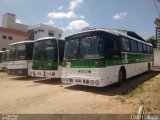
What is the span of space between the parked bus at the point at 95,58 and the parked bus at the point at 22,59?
5.35m

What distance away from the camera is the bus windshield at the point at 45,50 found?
41.7 ft

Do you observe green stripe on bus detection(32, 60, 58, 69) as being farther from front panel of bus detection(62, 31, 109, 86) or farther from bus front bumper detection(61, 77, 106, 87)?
bus front bumper detection(61, 77, 106, 87)

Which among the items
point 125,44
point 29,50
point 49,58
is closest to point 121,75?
point 125,44

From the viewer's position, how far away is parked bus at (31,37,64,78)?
12.6 meters

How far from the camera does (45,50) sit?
13.2 metres

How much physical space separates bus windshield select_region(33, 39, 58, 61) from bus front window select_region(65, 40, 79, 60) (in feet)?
7.00

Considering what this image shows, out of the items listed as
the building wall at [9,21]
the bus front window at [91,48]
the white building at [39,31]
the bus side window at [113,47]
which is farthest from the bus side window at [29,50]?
the white building at [39,31]

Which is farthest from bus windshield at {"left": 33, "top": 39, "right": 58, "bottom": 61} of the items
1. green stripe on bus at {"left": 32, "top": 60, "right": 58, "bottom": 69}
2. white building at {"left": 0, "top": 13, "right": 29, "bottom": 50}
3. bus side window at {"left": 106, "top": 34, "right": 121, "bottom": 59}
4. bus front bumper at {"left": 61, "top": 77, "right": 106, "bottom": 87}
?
white building at {"left": 0, "top": 13, "right": 29, "bottom": 50}

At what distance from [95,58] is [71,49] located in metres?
1.67

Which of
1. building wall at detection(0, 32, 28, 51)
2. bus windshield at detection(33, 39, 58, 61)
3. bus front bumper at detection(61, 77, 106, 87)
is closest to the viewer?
bus front bumper at detection(61, 77, 106, 87)

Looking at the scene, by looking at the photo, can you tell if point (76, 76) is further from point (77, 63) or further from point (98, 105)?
point (98, 105)

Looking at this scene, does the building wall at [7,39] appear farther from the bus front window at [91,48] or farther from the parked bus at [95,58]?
the bus front window at [91,48]

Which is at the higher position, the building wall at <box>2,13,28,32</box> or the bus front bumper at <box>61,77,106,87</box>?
the building wall at <box>2,13,28,32</box>

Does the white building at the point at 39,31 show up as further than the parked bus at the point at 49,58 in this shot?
Yes
